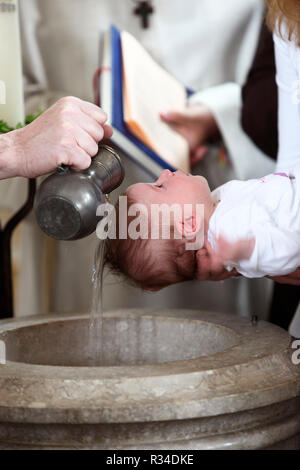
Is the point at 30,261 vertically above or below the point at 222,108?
below

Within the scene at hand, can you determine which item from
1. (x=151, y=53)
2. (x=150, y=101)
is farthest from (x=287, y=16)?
(x=151, y=53)

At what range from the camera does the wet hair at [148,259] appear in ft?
4.96

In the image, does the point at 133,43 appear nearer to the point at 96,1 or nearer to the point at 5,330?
the point at 96,1

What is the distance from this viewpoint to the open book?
2.22 m

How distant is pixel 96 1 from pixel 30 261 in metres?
0.97

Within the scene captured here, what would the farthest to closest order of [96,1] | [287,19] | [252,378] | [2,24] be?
1. [96,1]
2. [2,24]
3. [287,19]
4. [252,378]

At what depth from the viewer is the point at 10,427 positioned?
4.01ft

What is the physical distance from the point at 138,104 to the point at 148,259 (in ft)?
2.89

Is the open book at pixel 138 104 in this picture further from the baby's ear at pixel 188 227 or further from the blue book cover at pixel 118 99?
the baby's ear at pixel 188 227

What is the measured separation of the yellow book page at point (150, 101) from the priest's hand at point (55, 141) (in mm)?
781

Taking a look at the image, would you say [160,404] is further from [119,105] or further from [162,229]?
[119,105]

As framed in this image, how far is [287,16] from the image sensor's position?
1518mm

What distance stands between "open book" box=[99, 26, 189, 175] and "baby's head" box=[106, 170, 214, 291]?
0.68 meters

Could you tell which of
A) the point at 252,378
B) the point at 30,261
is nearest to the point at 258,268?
the point at 252,378
